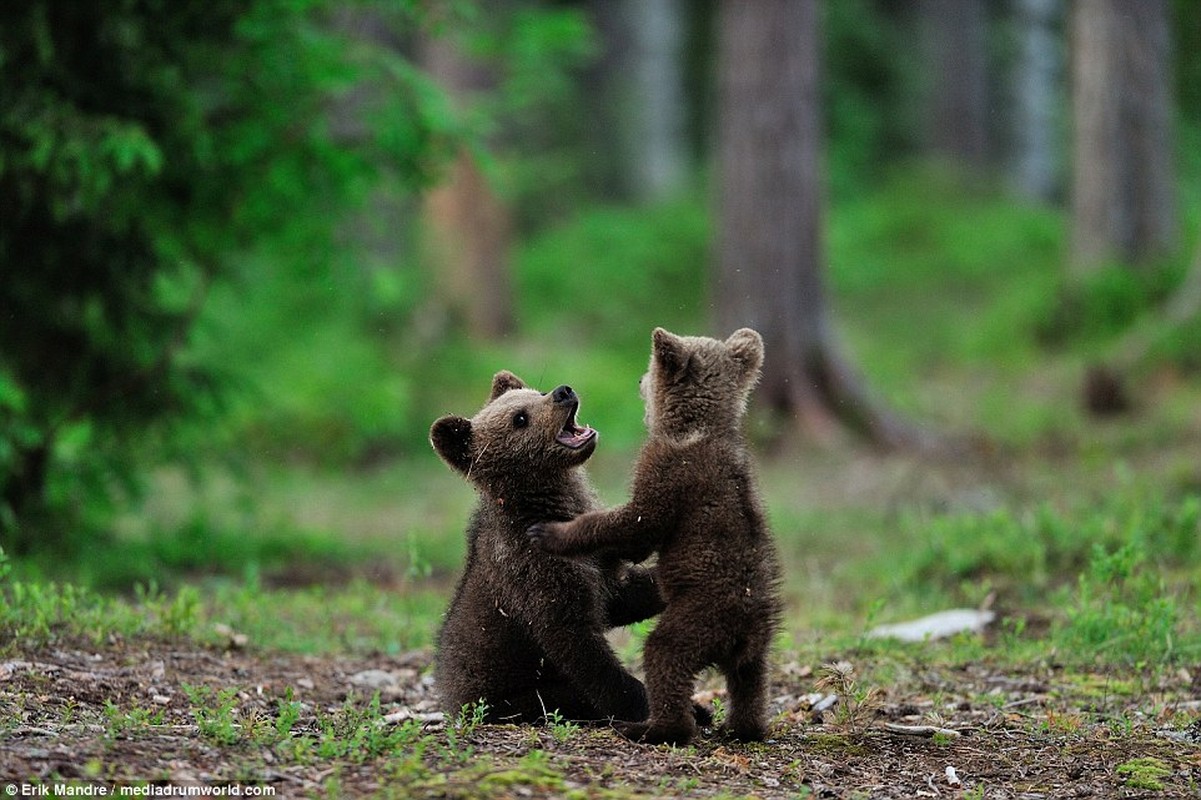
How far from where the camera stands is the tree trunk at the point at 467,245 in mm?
20938

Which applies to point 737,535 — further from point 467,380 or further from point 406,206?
point 406,206

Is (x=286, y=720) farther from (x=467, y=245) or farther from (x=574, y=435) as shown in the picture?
(x=467, y=245)

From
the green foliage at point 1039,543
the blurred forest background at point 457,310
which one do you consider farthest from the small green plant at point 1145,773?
the green foliage at point 1039,543

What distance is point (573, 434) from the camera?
6574 mm

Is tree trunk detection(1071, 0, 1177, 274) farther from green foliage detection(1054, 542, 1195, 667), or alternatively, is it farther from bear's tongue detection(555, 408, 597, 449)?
bear's tongue detection(555, 408, 597, 449)

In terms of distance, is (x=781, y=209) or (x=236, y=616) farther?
(x=781, y=209)

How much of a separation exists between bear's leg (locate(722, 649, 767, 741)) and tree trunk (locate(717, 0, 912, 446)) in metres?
9.37

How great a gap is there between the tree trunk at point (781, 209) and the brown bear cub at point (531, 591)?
8889 mm

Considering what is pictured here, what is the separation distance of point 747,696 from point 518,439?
5.19 ft

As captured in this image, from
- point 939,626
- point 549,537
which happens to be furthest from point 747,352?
point 939,626

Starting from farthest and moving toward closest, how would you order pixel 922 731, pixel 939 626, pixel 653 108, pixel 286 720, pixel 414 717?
pixel 653 108
pixel 939 626
pixel 414 717
pixel 922 731
pixel 286 720

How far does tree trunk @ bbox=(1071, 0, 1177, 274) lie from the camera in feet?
59.3

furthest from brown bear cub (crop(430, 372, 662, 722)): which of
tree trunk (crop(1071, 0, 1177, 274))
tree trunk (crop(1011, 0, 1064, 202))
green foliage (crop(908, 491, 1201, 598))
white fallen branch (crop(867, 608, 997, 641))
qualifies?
tree trunk (crop(1011, 0, 1064, 202))

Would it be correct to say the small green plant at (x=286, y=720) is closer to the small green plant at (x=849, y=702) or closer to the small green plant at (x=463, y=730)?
the small green plant at (x=463, y=730)
